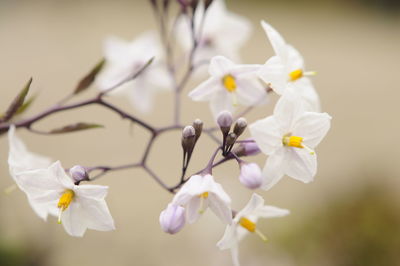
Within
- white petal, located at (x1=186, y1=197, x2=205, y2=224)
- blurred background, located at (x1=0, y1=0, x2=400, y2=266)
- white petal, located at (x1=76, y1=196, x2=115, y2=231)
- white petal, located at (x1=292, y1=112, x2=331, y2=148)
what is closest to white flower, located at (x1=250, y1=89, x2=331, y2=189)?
white petal, located at (x1=292, y1=112, x2=331, y2=148)

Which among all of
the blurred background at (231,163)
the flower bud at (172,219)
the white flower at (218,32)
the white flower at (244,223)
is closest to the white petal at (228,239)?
the white flower at (244,223)

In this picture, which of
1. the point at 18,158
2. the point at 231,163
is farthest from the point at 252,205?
the point at 231,163

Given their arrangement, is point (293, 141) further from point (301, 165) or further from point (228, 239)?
point (228, 239)

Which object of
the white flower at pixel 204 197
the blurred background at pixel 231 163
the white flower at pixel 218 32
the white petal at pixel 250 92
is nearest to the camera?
the white flower at pixel 204 197

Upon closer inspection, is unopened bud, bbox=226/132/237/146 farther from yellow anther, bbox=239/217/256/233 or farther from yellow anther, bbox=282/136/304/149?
yellow anther, bbox=239/217/256/233

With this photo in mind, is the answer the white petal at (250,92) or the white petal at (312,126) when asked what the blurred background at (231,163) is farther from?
the white petal at (312,126)

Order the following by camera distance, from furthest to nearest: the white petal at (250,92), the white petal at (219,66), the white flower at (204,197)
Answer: the white petal at (250,92)
the white petal at (219,66)
the white flower at (204,197)

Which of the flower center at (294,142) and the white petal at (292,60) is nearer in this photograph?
the flower center at (294,142)

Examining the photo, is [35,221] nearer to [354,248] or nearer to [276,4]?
[354,248]
